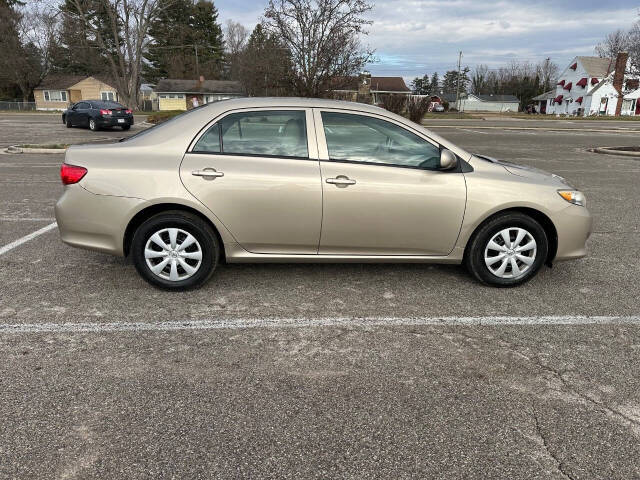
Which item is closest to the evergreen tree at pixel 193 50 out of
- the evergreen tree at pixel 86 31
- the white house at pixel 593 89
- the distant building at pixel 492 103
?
the evergreen tree at pixel 86 31

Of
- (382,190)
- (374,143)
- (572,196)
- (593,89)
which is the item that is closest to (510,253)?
(572,196)

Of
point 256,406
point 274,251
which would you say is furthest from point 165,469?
point 274,251

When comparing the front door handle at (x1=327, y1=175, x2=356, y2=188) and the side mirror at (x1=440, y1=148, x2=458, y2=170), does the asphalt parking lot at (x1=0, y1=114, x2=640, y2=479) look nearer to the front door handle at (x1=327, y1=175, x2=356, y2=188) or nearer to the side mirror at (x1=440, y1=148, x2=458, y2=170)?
the front door handle at (x1=327, y1=175, x2=356, y2=188)

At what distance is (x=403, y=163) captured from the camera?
412 cm

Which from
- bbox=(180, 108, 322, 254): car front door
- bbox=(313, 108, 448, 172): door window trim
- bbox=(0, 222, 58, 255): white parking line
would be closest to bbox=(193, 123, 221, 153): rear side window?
bbox=(180, 108, 322, 254): car front door

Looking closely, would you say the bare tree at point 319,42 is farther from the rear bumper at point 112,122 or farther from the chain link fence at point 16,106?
the chain link fence at point 16,106

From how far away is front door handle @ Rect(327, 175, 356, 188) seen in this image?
396 centimetres

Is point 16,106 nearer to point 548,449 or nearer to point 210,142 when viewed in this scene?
point 210,142

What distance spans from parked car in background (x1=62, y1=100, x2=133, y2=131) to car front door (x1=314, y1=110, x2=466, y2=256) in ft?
68.7

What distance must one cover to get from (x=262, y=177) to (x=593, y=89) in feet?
249

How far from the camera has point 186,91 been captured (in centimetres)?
6331

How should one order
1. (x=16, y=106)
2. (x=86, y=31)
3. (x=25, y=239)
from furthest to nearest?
(x=16, y=106) → (x=86, y=31) → (x=25, y=239)

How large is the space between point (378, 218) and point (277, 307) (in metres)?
1.13

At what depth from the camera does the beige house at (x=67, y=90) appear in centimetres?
6394
